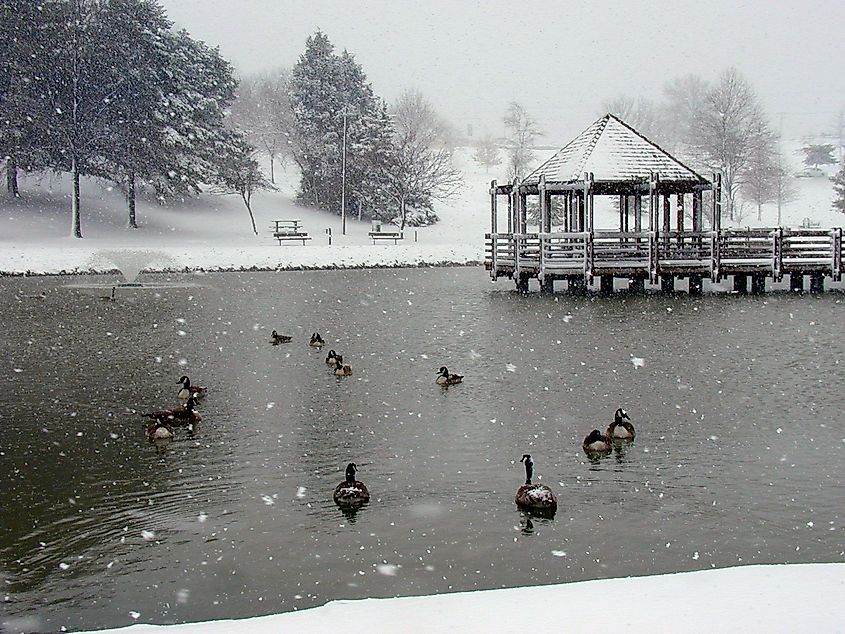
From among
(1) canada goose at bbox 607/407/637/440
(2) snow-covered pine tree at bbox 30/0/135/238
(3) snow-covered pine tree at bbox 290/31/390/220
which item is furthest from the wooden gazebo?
(3) snow-covered pine tree at bbox 290/31/390/220

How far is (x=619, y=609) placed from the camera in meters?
6.46

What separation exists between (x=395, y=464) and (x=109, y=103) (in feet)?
174

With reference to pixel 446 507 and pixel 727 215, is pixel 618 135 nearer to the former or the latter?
pixel 446 507

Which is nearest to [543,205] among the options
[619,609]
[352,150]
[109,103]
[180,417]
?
[180,417]

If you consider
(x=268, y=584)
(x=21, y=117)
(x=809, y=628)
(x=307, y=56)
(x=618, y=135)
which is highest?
(x=307, y=56)

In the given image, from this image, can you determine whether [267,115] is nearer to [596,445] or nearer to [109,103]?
[109,103]

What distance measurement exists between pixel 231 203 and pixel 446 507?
70119 mm

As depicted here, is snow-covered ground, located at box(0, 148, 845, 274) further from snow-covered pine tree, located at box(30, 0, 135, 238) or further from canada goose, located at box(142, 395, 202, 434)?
canada goose, located at box(142, 395, 202, 434)

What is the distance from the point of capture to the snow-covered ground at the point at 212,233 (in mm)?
49531

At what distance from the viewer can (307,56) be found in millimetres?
82125

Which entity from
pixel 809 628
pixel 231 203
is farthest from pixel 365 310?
pixel 231 203

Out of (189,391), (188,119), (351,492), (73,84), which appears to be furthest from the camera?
(188,119)

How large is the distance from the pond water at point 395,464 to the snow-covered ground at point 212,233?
2533 cm

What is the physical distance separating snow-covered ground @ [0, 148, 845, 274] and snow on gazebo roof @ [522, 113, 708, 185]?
52.9 feet
